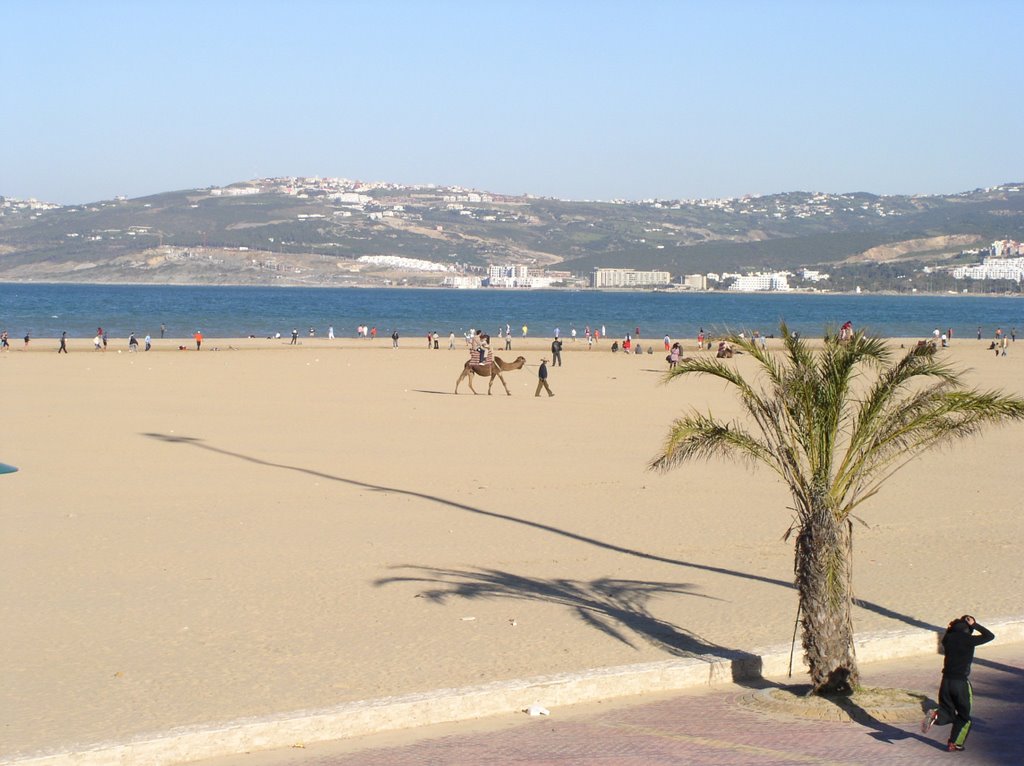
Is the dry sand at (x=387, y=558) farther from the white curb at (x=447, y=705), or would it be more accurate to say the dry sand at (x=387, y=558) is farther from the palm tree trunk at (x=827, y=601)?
the palm tree trunk at (x=827, y=601)

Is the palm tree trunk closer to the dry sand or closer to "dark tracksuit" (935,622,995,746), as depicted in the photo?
"dark tracksuit" (935,622,995,746)

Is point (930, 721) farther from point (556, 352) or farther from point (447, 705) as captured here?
point (556, 352)

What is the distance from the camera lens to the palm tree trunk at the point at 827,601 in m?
8.40

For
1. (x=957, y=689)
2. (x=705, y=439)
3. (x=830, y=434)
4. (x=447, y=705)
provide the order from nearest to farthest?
(x=957, y=689)
(x=447, y=705)
(x=830, y=434)
(x=705, y=439)

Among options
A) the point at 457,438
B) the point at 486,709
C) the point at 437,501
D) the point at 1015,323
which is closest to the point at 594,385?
the point at 457,438

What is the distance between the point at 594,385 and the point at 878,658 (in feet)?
96.1

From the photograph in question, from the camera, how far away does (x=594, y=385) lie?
38.8 m

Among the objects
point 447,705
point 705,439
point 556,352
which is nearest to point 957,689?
point 705,439

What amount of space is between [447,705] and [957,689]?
305 cm

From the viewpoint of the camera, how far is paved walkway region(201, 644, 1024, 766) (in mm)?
7227

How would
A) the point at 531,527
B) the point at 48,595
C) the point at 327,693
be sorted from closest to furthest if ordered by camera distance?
the point at 327,693 < the point at 48,595 < the point at 531,527

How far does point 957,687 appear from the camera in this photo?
7.49 metres

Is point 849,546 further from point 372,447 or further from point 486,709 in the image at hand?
point 372,447

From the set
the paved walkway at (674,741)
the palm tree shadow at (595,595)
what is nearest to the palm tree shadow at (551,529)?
the palm tree shadow at (595,595)
